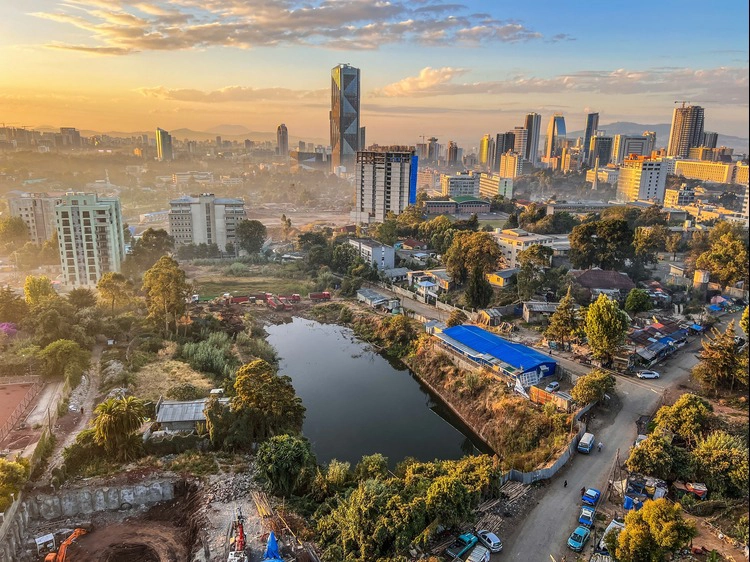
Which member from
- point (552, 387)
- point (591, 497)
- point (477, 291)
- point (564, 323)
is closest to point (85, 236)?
point (477, 291)

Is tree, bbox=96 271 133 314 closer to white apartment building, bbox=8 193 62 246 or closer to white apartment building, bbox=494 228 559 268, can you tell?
white apartment building, bbox=8 193 62 246

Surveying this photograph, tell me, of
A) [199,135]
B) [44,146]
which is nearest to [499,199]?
[44,146]

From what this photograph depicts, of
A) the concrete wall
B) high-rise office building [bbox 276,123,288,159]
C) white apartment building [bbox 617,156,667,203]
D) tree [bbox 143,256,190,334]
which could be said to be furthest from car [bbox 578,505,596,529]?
high-rise office building [bbox 276,123,288,159]

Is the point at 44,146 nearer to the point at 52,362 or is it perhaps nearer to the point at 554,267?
the point at 52,362

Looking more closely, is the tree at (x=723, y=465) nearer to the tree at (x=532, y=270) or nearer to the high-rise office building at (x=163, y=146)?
the tree at (x=532, y=270)

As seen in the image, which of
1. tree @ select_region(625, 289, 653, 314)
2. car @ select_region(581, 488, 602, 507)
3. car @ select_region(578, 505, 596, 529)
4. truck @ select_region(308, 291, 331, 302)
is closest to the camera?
car @ select_region(578, 505, 596, 529)

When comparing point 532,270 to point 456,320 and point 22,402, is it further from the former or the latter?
point 22,402
